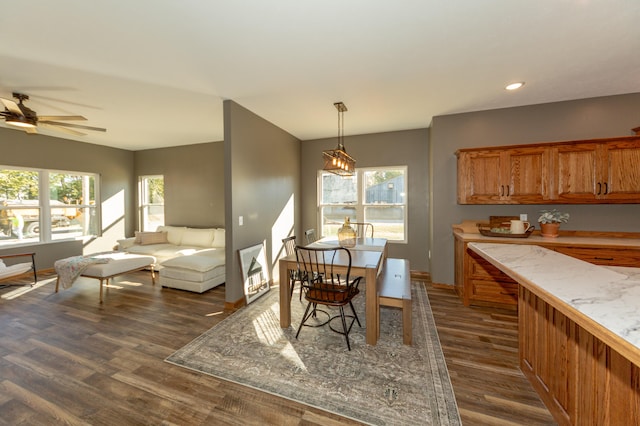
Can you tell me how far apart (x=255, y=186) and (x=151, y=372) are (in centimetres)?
250

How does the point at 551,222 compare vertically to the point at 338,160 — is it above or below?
below


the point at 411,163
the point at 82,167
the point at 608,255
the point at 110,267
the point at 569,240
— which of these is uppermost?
the point at 82,167

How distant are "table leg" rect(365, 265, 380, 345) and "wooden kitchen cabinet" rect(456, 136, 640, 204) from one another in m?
2.15

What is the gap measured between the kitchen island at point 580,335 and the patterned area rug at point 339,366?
646 mm

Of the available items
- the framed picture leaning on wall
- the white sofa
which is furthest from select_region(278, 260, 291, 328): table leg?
the white sofa

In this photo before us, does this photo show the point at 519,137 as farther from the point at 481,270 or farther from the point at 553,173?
the point at 481,270

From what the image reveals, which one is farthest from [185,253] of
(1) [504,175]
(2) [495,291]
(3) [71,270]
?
(1) [504,175]

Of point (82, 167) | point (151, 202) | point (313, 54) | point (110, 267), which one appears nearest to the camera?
point (313, 54)

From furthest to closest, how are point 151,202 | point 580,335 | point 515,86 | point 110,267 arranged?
1. point 151,202
2. point 110,267
3. point 515,86
4. point 580,335

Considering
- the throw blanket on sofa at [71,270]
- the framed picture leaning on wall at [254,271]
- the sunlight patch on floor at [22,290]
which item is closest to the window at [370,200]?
the framed picture leaning on wall at [254,271]

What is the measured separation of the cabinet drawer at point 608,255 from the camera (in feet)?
8.86

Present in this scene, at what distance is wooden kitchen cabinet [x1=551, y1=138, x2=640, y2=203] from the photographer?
2.94m

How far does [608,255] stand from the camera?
108 inches

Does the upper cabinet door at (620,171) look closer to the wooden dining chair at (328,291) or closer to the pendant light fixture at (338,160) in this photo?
the pendant light fixture at (338,160)
